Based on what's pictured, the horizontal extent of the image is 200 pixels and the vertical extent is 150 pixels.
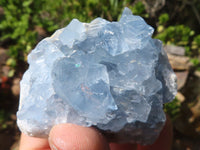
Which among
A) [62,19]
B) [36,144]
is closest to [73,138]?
[36,144]

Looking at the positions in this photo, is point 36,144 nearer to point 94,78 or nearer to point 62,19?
point 94,78

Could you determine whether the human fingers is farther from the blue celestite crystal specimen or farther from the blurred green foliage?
the blurred green foliage

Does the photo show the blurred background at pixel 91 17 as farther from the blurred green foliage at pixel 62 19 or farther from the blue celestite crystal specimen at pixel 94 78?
the blue celestite crystal specimen at pixel 94 78

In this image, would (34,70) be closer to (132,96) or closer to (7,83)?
(132,96)

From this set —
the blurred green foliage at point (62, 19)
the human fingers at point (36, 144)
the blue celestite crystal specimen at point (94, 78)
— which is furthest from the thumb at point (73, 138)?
the blurred green foliage at point (62, 19)

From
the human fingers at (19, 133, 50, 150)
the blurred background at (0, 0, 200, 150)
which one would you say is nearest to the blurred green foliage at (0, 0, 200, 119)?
the blurred background at (0, 0, 200, 150)
